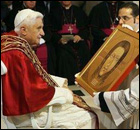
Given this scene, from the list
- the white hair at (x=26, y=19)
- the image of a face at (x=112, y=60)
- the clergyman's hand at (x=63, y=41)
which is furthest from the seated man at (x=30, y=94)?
the clergyman's hand at (x=63, y=41)

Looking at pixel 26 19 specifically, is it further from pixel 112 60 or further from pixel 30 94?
pixel 112 60

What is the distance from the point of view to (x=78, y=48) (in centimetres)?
522

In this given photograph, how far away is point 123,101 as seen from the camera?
2.01m

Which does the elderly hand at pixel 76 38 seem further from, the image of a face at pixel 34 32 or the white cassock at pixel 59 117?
the white cassock at pixel 59 117

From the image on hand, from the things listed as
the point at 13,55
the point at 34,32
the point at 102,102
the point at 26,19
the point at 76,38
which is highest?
the point at 26,19

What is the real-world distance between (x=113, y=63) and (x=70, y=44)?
299 cm

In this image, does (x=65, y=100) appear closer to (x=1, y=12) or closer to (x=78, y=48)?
(x=78, y=48)

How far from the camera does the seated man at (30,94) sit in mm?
2363

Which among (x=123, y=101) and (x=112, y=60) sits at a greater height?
(x=112, y=60)

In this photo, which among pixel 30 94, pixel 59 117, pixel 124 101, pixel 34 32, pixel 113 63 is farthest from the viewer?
pixel 34 32

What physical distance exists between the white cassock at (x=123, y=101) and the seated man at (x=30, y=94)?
449mm

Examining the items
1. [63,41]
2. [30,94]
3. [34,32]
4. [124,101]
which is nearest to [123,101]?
[124,101]

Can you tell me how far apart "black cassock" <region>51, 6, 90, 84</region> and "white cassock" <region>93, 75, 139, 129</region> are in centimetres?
294

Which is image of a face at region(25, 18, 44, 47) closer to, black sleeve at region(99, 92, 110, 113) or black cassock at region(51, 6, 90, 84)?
black sleeve at region(99, 92, 110, 113)
